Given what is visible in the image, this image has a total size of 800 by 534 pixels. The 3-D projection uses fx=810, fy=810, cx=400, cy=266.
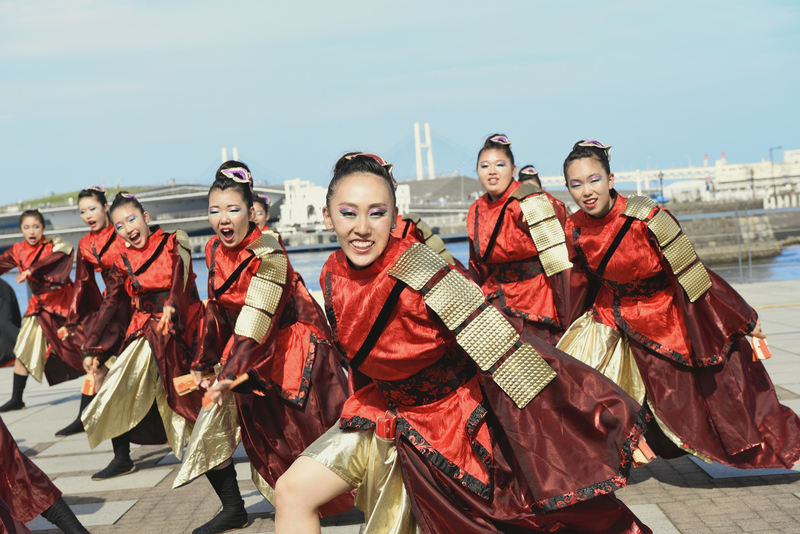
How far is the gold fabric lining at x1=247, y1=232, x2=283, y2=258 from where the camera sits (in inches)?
165

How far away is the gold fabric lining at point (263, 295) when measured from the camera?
3.97 m

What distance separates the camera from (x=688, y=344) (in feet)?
14.9

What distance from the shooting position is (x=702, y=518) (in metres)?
3.98

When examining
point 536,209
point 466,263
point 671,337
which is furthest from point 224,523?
point 466,263

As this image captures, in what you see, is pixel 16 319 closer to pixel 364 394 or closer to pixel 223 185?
pixel 223 185

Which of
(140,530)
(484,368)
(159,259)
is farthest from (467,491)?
(159,259)

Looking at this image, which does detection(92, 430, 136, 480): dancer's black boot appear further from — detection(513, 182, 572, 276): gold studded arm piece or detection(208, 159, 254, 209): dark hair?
detection(513, 182, 572, 276): gold studded arm piece

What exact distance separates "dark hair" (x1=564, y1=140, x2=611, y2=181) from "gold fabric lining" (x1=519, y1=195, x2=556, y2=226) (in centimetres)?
91

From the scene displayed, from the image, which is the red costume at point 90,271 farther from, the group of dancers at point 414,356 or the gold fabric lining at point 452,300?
the gold fabric lining at point 452,300

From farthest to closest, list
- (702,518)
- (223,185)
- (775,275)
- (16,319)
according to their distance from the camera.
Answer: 1. (775,275)
2. (16,319)
3. (223,185)
4. (702,518)

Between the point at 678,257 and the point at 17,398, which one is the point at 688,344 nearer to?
the point at 678,257

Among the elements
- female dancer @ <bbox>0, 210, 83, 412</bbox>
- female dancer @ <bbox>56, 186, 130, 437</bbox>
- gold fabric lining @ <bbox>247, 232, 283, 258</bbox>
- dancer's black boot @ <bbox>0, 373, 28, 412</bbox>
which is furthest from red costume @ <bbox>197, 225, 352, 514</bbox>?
dancer's black boot @ <bbox>0, 373, 28, 412</bbox>

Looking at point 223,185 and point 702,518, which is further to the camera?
point 223,185

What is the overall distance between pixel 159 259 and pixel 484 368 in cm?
375
